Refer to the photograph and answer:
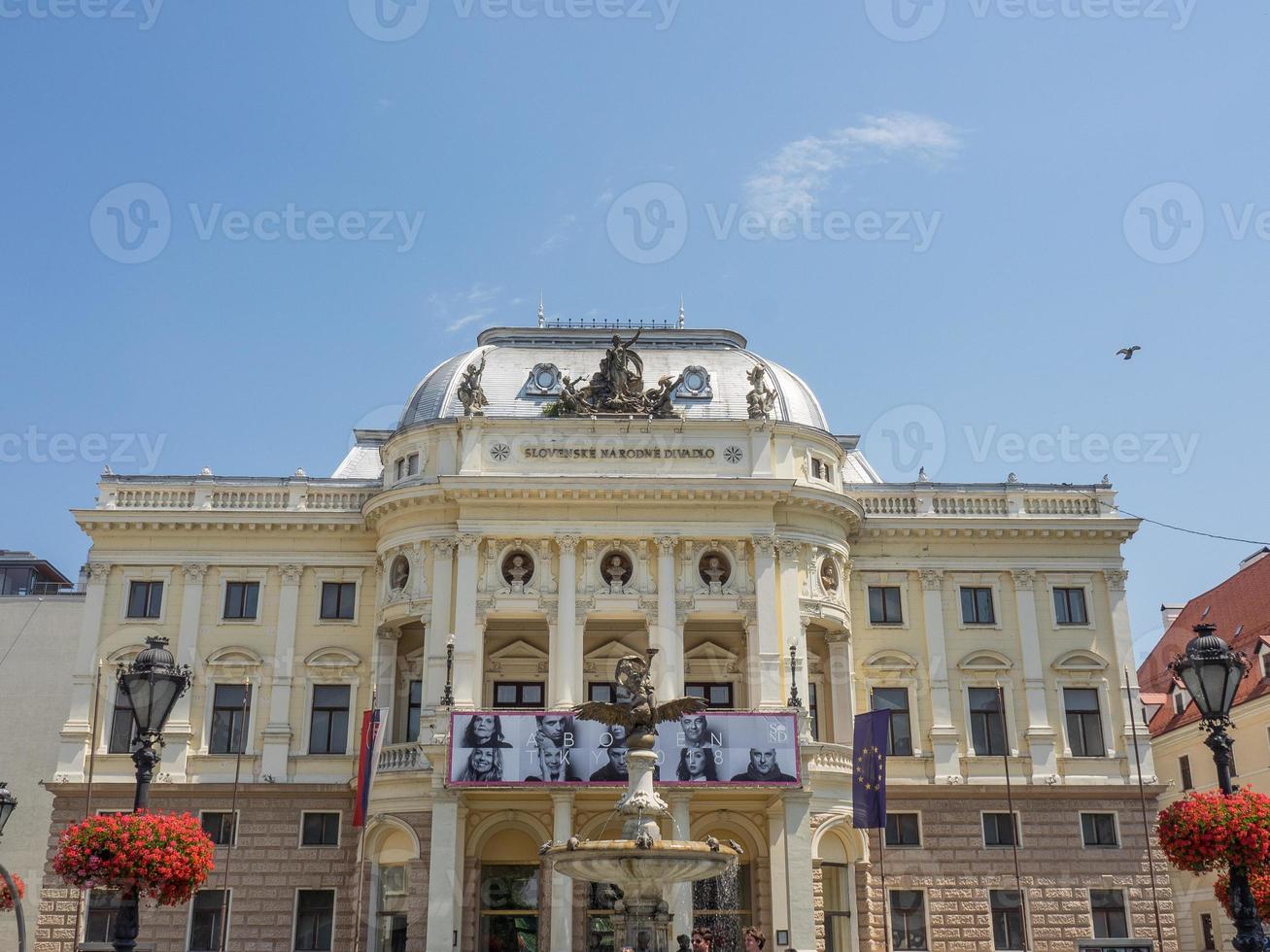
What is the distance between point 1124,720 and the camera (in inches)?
1822

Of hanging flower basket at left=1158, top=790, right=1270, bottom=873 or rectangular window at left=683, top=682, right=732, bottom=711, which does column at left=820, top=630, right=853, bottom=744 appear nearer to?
rectangular window at left=683, top=682, right=732, bottom=711

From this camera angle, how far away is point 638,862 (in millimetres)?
24547

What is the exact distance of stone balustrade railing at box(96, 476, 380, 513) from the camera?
47812 mm

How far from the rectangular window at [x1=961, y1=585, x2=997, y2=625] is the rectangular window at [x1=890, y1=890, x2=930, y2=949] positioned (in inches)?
391

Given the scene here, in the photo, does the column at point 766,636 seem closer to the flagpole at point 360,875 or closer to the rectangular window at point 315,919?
the flagpole at point 360,875

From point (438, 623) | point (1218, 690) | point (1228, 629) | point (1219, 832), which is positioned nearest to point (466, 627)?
point (438, 623)

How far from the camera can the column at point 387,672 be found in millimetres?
45688

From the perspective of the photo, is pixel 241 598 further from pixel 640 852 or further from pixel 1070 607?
pixel 1070 607

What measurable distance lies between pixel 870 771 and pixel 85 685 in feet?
88.9

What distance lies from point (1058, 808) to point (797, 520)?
13423 millimetres

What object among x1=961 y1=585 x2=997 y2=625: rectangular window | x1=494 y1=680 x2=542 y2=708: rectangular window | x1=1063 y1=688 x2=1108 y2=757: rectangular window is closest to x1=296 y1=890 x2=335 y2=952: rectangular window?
x1=494 y1=680 x2=542 y2=708: rectangular window

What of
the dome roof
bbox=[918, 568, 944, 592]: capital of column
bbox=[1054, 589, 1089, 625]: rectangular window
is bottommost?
bbox=[1054, 589, 1089, 625]: rectangular window

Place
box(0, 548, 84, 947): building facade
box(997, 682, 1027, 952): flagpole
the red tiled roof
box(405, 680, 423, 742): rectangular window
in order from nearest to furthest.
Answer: box(997, 682, 1027, 952): flagpole < box(405, 680, 423, 742): rectangular window < box(0, 548, 84, 947): building facade < the red tiled roof

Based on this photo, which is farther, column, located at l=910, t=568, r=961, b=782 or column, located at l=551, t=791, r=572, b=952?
column, located at l=910, t=568, r=961, b=782
